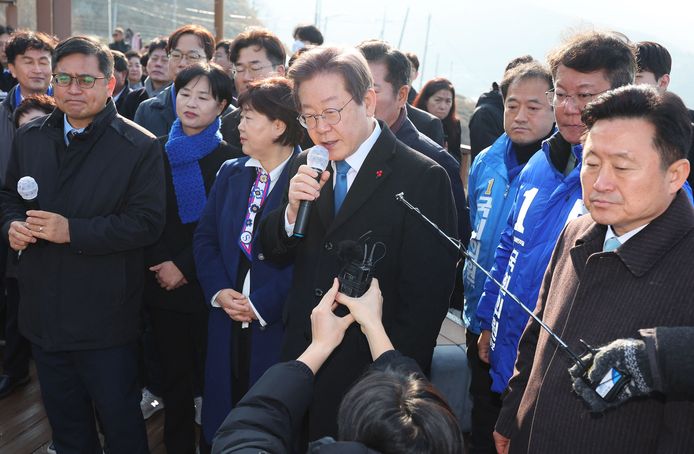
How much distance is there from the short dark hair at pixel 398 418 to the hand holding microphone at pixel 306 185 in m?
0.75

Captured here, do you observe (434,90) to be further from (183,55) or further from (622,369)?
(622,369)

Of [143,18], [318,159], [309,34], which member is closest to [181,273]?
Result: [318,159]

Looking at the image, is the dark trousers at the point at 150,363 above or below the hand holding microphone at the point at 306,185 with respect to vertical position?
below

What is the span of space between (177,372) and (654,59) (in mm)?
3021

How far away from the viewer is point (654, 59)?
346 cm

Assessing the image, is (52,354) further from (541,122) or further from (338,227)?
(541,122)

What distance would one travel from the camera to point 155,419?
11.9ft

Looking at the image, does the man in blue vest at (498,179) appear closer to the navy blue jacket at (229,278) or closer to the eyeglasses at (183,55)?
the navy blue jacket at (229,278)

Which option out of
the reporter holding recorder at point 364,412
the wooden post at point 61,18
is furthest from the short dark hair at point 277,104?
the wooden post at point 61,18

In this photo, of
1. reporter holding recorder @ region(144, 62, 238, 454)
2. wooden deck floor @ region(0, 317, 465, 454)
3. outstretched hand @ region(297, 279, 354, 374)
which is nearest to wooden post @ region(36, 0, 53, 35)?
wooden deck floor @ region(0, 317, 465, 454)

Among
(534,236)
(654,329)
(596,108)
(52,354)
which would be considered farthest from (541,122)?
(52,354)

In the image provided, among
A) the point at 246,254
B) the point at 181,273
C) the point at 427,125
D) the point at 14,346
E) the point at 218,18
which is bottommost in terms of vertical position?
the point at 14,346

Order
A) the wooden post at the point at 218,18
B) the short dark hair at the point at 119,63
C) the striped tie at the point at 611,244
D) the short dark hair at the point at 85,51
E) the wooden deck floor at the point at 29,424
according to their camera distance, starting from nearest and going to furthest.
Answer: the striped tie at the point at 611,244 → the short dark hair at the point at 85,51 → the wooden deck floor at the point at 29,424 → the short dark hair at the point at 119,63 → the wooden post at the point at 218,18

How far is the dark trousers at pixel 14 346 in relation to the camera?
3.80 meters
